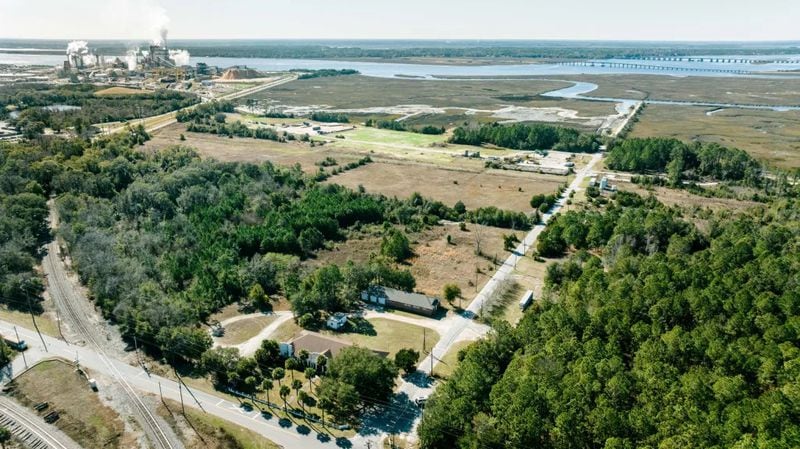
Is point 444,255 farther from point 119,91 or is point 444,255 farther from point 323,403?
point 119,91

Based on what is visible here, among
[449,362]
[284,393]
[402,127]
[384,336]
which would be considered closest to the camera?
[284,393]

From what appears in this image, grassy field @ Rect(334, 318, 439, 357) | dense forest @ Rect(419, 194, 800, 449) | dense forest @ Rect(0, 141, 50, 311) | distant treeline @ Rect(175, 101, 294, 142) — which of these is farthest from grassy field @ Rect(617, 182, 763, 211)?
dense forest @ Rect(0, 141, 50, 311)

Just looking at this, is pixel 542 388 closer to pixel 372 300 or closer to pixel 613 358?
pixel 613 358

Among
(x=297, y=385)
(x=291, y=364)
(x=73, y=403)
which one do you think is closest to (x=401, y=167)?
(x=291, y=364)

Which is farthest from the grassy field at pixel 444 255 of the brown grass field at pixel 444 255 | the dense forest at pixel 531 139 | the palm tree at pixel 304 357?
the dense forest at pixel 531 139

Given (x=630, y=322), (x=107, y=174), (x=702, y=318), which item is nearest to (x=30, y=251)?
(x=107, y=174)

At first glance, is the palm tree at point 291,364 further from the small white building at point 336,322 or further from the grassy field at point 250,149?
the grassy field at point 250,149
